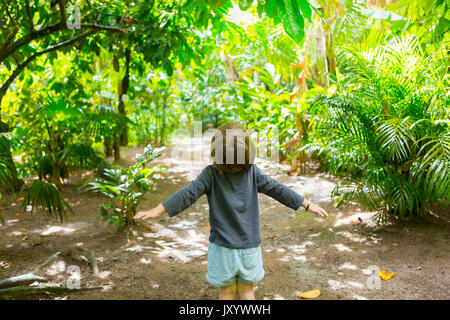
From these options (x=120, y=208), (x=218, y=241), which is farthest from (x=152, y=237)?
(x=218, y=241)

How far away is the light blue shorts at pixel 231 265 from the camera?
7.16 ft

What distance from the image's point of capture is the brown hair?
85.0 inches

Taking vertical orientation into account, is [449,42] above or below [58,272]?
above

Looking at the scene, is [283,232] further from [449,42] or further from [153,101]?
[153,101]

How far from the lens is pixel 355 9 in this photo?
17.5 feet

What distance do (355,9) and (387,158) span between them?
110 inches

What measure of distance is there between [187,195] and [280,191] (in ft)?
1.85

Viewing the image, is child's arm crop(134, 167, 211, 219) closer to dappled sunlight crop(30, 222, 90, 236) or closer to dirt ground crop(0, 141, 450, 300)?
dirt ground crop(0, 141, 450, 300)

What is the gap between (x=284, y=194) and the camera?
2.29 m

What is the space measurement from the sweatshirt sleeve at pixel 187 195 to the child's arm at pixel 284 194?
0.32m

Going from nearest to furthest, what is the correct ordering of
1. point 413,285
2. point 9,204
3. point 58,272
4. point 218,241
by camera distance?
point 218,241
point 413,285
point 58,272
point 9,204

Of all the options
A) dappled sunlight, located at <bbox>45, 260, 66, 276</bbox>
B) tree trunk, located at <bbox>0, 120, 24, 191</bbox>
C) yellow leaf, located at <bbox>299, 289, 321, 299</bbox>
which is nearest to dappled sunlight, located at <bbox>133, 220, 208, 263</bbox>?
dappled sunlight, located at <bbox>45, 260, 66, 276</bbox>

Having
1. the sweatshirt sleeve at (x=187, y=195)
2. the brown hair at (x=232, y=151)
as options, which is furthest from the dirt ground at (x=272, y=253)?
the brown hair at (x=232, y=151)

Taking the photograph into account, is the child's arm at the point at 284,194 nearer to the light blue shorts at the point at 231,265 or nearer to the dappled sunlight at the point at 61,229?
the light blue shorts at the point at 231,265
